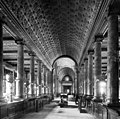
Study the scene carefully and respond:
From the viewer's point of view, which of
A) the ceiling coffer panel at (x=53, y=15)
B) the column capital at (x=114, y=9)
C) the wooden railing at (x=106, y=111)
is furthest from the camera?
the ceiling coffer panel at (x=53, y=15)

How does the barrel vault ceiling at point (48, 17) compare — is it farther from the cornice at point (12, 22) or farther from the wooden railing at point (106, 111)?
the wooden railing at point (106, 111)

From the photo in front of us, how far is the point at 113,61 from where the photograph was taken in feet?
37.1

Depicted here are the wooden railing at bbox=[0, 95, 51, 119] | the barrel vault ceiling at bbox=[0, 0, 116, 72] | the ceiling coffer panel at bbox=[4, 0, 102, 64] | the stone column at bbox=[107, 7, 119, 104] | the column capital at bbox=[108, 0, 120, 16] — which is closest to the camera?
the stone column at bbox=[107, 7, 119, 104]

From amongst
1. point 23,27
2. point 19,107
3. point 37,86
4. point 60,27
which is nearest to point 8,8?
point 23,27

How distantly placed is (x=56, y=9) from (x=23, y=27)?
385cm

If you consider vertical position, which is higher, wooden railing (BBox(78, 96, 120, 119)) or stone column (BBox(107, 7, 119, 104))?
stone column (BBox(107, 7, 119, 104))

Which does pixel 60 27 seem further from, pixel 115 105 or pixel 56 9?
pixel 115 105

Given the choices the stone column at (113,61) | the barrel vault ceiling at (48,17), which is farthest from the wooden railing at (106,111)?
the barrel vault ceiling at (48,17)

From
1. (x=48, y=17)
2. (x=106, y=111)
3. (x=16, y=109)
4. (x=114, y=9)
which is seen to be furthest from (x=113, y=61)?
(x=48, y=17)

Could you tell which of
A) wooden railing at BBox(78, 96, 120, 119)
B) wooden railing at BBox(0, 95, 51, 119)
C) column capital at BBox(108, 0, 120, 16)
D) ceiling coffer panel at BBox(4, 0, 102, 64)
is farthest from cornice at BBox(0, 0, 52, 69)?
wooden railing at BBox(78, 96, 120, 119)

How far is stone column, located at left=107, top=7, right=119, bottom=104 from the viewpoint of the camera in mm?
11086

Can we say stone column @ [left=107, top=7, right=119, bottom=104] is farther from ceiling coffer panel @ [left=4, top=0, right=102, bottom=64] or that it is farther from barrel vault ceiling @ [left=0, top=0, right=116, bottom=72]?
ceiling coffer panel @ [left=4, top=0, right=102, bottom=64]

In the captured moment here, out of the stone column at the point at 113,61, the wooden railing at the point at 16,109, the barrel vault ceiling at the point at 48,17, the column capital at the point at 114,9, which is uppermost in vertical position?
the barrel vault ceiling at the point at 48,17

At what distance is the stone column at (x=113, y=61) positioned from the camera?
1109cm
